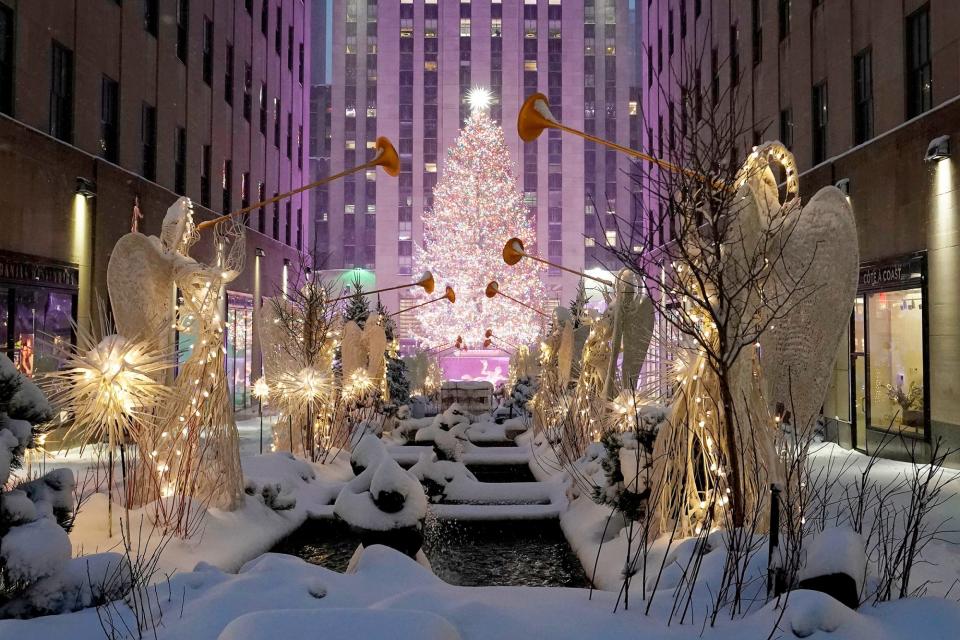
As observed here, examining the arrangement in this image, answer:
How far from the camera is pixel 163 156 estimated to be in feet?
59.0

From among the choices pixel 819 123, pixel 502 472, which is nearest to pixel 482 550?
pixel 502 472

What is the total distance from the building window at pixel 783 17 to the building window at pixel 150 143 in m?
14.3

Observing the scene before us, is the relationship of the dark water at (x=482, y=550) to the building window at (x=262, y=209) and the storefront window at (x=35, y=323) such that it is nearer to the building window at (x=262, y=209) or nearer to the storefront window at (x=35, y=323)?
the storefront window at (x=35, y=323)

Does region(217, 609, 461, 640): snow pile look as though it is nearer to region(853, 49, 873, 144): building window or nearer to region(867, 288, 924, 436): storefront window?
region(867, 288, 924, 436): storefront window

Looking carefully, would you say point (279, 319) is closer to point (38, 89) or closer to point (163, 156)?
point (38, 89)

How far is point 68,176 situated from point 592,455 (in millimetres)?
11005

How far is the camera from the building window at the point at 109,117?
50.7ft

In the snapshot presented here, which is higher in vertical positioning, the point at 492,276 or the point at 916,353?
the point at 492,276

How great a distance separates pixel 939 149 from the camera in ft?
34.9

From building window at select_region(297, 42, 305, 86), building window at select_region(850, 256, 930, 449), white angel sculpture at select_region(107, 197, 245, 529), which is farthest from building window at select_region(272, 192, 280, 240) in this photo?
white angel sculpture at select_region(107, 197, 245, 529)

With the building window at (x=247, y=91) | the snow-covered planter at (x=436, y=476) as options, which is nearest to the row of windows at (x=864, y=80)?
the snow-covered planter at (x=436, y=476)

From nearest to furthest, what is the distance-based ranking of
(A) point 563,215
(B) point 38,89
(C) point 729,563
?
(C) point 729,563 < (B) point 38,89 < (A) point 563,215

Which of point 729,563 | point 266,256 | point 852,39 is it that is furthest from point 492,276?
point 729,563

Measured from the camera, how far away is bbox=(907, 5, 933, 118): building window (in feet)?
37.9
